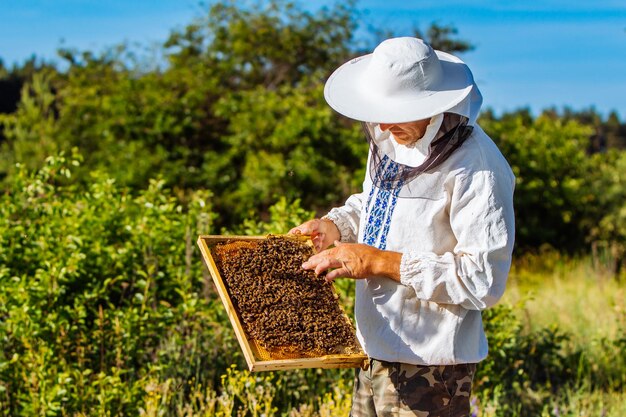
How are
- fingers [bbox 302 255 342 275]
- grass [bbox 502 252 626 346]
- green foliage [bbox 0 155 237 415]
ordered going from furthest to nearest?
1. grass [bbox 502 252 626 346]
2. green foliage [bbox 0 155 237 415]
3. fingers [bbox 302 255 342 275]

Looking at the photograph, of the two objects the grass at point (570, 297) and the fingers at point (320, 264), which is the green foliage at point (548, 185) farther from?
the fingers at point (320, 264)

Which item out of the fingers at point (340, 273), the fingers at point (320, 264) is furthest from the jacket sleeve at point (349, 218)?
the fingers at point (340, 273)

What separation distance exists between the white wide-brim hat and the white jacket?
0.31 feet

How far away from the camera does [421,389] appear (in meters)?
2.70

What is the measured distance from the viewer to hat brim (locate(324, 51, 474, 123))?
248cm

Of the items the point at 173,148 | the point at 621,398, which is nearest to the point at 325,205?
the point at 173,148

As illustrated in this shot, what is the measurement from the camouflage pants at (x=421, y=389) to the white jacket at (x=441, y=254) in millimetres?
77

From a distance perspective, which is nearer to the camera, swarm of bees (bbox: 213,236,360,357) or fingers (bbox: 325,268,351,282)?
fingers (bbox: 325,268,351,282)

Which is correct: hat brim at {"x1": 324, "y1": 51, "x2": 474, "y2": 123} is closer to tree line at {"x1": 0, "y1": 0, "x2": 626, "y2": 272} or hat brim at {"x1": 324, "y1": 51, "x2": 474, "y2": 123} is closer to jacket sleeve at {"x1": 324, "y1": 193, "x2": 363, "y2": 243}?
jacket sleeve at {"x1": 324, "y1": 193, "x2": 363, "y2": 243}

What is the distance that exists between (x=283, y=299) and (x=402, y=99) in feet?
2.84

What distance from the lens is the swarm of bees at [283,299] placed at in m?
2.70

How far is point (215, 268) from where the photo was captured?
2850 millimetres

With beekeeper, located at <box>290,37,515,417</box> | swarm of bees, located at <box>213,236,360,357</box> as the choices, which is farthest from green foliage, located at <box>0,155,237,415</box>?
beekeeper, located at <box>290,37,515,417</box>

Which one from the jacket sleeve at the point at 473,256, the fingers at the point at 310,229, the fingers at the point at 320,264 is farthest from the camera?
the fingers at the point at 310,229
